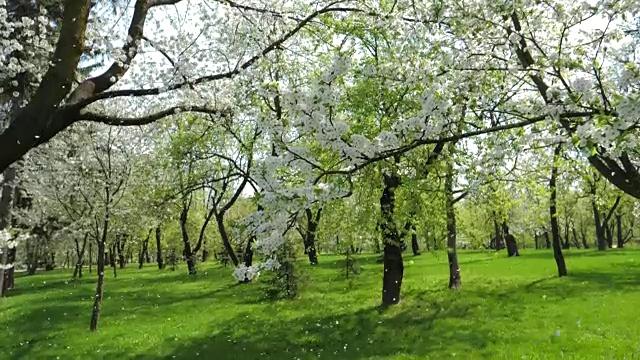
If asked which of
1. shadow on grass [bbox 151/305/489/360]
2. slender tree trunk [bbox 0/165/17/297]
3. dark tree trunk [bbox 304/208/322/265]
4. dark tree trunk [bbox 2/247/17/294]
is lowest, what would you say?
shadow on grass [bbox 151/305/489/360]

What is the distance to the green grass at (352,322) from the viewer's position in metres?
11.7

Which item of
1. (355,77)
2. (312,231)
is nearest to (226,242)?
(312,231)

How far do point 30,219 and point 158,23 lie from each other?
22613mm

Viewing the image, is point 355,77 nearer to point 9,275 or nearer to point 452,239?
point 452,239

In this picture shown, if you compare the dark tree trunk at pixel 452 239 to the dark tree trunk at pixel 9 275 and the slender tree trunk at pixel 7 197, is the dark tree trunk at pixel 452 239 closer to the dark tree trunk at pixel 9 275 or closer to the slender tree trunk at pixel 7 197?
the slender tree trunk at pixel 7 197

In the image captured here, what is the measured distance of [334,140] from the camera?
4887mm

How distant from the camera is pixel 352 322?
48.1 ft

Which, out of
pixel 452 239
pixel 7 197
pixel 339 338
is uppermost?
pixel 7 197

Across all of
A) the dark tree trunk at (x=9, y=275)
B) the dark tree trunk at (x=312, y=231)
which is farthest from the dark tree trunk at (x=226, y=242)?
the dark tree trunk at (x=9, y=275)

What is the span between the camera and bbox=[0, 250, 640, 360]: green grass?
11688mm

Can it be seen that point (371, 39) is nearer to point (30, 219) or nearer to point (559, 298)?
point (559, 298)

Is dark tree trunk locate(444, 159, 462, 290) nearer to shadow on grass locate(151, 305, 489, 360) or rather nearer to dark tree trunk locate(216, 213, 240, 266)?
shadow on grass locate(151, 305, 489, 360)

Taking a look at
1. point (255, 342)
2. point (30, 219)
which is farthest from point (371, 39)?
point (30, 219)

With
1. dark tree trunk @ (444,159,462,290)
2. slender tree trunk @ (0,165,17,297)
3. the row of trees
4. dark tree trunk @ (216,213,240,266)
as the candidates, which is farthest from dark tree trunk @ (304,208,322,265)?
slender tree trunk @ (0,165,17,297)
